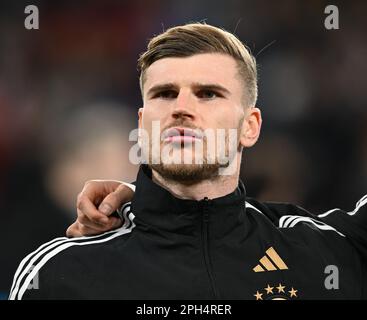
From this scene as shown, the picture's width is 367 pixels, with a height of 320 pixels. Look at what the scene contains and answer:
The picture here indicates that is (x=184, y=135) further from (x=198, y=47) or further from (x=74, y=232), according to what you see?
(x=74, y=232)

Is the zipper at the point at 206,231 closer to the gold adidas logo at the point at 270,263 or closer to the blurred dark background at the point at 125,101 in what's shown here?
the gold adidas logo at the point at 270,263

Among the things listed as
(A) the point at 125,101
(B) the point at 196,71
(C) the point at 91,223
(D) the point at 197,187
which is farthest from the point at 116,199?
(A) the point at 125,101

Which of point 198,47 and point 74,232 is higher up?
point 198,47

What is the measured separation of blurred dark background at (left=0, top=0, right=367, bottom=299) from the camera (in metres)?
3.38

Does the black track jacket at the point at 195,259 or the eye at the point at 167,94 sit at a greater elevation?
the eye at the point at 167,94

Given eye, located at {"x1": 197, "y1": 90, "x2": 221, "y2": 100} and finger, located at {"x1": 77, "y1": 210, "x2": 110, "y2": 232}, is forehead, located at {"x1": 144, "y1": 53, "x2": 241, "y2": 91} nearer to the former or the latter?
eye, located at {"x1": 197, "y1": 90, "x2": 221, "y2": 100}

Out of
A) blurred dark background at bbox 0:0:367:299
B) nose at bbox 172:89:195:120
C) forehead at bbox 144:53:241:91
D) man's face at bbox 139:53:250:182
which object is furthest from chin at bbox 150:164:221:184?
blurred dark background at bbox 0:0:367:299

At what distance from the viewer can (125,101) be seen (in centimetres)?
363

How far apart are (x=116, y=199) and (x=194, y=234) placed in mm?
306

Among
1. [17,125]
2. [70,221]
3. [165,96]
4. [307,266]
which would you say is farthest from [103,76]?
[307,266]

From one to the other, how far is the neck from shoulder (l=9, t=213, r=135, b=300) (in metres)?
0.20

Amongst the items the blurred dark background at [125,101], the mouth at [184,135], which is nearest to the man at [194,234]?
the mouth at [184,135]

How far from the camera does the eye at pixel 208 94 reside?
1825 millimetres

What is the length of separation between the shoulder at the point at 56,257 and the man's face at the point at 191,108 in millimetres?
291
